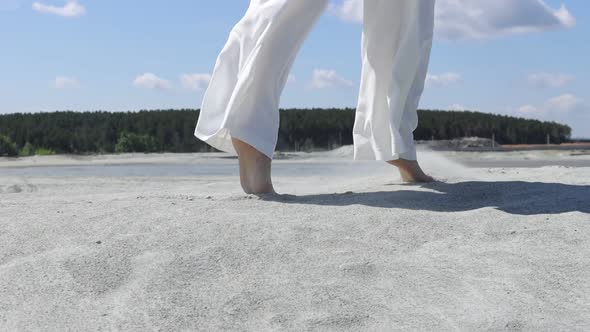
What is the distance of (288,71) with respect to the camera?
14.1 feet

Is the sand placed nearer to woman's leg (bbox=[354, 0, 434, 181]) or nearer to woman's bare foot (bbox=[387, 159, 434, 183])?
woman's leg (bbox=[354, 0, 434, 181])

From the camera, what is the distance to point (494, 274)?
2.84 m

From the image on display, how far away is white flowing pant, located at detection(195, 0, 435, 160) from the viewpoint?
4172 mm

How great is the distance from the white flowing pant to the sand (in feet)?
1.61

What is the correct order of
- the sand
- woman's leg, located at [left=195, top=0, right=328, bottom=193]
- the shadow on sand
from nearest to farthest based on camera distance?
the sand → the shadow on sand → woman's leg, located at [left=195, top=0, right=328, bottom=193]

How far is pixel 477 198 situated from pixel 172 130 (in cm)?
1411

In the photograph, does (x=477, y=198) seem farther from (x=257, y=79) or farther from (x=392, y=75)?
(x=257, y=79)

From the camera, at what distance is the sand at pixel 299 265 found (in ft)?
8.23

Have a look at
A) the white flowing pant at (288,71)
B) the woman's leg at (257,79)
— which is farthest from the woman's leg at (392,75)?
the woman's leg at (257,79)

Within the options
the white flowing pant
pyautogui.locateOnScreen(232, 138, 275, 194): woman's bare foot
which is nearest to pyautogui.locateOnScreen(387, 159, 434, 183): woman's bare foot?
the white flowing pant

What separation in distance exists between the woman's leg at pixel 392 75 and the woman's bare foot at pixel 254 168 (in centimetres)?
79

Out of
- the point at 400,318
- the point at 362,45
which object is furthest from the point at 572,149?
the point at 400,318

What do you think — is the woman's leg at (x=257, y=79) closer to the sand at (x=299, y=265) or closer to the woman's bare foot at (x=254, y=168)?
the woman's bare foot at (x=254, y=168)

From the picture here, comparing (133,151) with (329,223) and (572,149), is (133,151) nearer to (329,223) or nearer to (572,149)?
(572,149)
